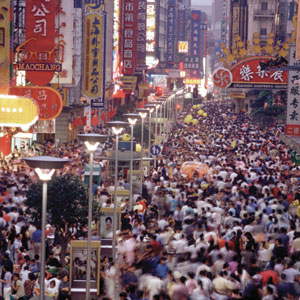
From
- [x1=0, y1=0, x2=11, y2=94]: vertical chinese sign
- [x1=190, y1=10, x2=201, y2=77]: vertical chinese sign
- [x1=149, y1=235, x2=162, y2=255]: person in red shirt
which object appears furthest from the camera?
[x1=190, y1=10, x2=201, y2=77]: vertical chinese sign

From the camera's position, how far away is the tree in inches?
652

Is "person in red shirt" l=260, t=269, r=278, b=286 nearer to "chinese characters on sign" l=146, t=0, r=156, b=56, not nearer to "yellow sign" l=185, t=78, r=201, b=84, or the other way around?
"chinese characters on sign" l=146, t=0, r=156, b=56

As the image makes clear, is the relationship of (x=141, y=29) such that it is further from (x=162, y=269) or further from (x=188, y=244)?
(x=162, y=269)

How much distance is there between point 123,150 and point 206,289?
16.6 metres

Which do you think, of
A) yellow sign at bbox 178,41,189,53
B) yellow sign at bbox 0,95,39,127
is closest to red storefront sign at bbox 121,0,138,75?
yellow sign at bbox 0,95,39,127

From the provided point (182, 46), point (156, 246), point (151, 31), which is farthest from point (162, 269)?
point (182, 46)

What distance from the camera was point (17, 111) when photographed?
1011 inches

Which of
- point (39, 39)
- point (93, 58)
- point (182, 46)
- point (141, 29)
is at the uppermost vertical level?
point (141, 29)

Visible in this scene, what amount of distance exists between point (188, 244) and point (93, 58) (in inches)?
1235

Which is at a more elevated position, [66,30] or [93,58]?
[66,30]

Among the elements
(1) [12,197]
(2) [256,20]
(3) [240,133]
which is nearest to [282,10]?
(2) [256,20]

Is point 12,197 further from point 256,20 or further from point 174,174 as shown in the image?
point 256,20

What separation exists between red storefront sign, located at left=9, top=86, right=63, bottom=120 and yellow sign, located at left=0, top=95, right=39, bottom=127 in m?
1.26

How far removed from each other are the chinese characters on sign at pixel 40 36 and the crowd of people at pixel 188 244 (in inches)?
189
